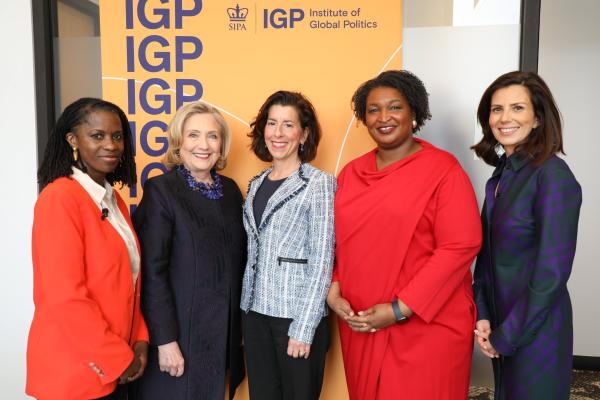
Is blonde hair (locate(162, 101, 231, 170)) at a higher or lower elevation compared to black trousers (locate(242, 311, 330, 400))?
higher

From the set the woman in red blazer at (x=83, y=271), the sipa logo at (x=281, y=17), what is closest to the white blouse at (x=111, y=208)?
the woman in red blazer at (x=83, y=271)

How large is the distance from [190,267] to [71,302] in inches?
18.2

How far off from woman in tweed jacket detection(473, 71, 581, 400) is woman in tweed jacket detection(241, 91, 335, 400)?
61cm

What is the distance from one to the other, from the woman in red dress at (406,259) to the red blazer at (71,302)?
828 millimetres

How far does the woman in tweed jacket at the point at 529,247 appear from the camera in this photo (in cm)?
136

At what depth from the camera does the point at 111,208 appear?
4.99ft

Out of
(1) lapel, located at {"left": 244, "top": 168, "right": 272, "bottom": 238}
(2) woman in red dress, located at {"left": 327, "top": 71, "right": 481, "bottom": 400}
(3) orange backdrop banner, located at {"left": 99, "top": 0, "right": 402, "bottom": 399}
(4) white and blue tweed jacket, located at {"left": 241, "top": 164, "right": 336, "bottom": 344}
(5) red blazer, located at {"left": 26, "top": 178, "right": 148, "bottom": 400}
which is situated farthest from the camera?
(3) orange backdrop banner, located at {"left": 99, "top": 0, "right": 402, "bottom": 399}

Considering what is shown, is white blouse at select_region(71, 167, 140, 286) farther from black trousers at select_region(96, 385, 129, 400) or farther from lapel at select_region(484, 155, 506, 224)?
lapel at select_region(484, 155, 506, 224)

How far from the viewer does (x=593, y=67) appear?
308 centimetres

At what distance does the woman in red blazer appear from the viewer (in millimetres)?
1270

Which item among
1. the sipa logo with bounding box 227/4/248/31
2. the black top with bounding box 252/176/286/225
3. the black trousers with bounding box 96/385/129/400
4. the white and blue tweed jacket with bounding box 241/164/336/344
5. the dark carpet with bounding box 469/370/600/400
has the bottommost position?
the dark carpet with bounding box 469/370/600/400

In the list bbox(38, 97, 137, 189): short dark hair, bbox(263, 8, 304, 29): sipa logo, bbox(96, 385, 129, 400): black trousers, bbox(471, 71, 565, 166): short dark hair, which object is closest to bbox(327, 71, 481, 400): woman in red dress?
bbox(471, 71, 565, 166): short dark hair

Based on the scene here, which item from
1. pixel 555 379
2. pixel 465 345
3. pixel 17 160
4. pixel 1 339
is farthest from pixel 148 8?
pixel 555 379

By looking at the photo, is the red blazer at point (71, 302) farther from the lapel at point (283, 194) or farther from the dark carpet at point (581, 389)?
the dark carpet at point (581, 389)
